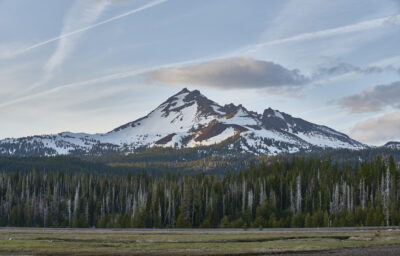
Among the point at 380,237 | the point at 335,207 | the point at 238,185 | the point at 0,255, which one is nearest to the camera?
the point at 0,255

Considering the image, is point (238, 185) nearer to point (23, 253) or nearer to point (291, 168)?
point (291, 168)

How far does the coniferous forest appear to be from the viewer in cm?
11894

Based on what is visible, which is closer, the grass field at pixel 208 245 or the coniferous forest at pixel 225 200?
the grass field at pixel 208 245

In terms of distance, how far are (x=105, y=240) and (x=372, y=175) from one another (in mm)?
95542

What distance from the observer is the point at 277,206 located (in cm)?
14125

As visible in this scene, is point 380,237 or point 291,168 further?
point 291,168

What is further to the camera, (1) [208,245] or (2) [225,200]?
(2) [225,200]

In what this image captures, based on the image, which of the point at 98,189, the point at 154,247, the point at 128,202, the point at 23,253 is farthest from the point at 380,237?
the point at 98,189

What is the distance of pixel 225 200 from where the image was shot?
141m

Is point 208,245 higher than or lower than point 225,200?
lower

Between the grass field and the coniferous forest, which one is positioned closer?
the grass field

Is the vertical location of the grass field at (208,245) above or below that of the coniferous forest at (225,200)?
below

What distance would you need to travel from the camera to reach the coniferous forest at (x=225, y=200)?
390 feet

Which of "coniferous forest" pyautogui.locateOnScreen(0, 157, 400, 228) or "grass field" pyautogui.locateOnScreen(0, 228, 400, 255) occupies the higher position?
"coniferous forest" pyautogui.locateOnScreen(0, 157, 400, 228)
